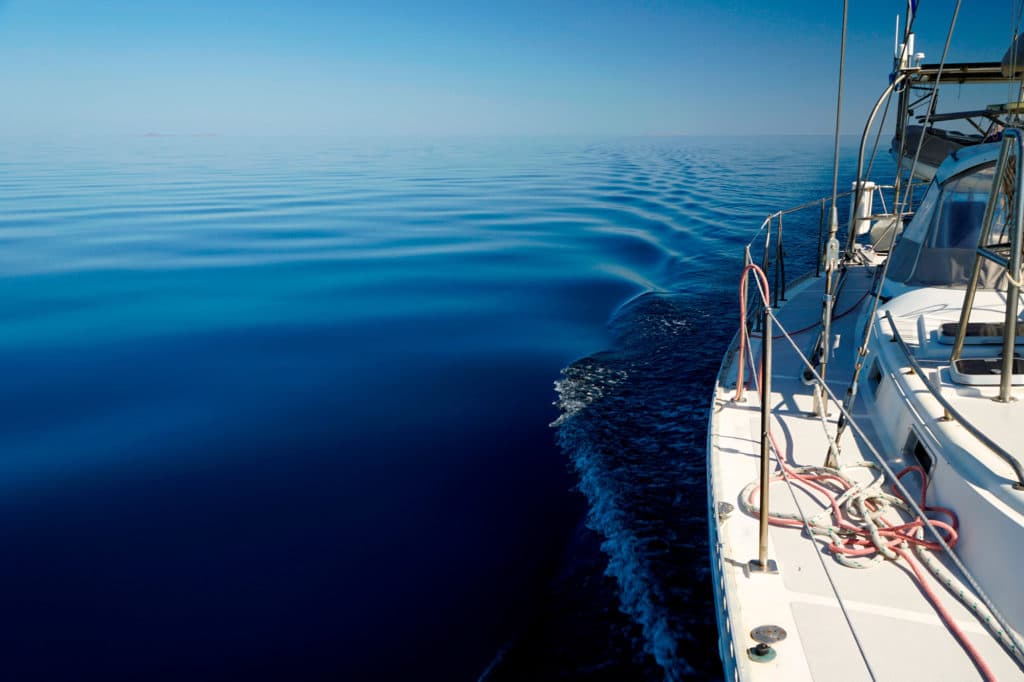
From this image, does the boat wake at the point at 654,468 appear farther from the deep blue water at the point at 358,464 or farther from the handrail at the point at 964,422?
the handrail at the point at 964,422

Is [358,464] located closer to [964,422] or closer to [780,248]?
[964,422]

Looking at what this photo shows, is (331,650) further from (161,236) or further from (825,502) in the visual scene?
(161,236)

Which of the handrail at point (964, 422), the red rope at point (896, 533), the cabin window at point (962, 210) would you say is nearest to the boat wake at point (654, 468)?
the red rope at point (896, 533)

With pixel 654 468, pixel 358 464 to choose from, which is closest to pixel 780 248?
pixel 654 468

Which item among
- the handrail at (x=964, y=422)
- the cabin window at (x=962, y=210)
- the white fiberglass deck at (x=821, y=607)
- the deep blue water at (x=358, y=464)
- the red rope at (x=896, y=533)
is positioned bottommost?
the deep blue water at (x=358, y=464)

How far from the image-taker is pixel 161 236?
67.3ft

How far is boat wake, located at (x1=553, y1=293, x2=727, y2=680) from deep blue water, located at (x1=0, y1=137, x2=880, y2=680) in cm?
3

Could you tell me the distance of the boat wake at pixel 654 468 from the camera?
4.51 metres

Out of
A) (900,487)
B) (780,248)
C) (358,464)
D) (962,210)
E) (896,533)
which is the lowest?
(358,464)

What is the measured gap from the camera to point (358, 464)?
6.95 m

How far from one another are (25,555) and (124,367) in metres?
4.99

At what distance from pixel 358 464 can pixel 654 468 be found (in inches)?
133

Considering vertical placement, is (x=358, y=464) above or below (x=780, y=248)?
below

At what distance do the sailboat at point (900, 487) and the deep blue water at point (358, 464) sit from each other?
1.17 meters
